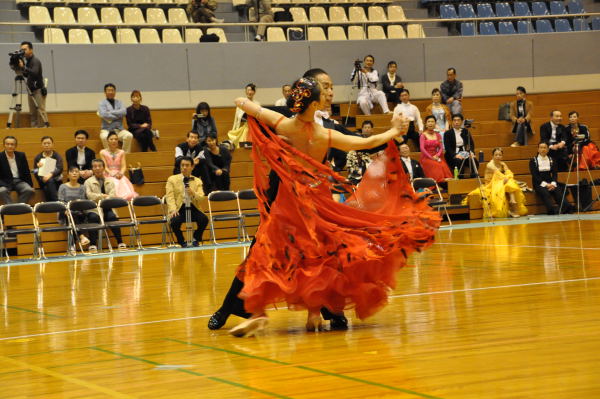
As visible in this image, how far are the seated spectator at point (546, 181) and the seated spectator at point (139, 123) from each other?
22.2 feet

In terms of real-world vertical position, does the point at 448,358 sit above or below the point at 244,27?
below

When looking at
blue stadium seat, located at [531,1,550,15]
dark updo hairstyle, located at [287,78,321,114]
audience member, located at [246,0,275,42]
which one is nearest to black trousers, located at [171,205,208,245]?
audience member, located at [246,0,275,42]

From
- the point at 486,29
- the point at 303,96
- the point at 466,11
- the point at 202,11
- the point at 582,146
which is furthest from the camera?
the point at 466,11

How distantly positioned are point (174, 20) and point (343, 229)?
14.0 metres

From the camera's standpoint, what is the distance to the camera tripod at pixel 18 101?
624 inches

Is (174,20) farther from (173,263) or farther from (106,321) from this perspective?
(106,321)

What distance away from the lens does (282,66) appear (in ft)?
62.2

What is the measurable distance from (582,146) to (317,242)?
12.8m

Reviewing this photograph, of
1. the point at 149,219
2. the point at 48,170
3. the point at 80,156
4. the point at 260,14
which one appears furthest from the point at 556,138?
the point at 48,170

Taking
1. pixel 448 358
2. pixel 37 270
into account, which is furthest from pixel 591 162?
pixel 448 358

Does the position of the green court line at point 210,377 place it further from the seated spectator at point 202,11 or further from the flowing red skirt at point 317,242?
the seated spectator at point 202,11

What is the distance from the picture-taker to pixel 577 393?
134 inches

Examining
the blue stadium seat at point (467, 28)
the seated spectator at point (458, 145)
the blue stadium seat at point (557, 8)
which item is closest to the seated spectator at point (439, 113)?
the seated spectator at point (458, 145)

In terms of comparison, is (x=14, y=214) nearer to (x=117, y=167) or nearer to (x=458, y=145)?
(x=117, y=167)
